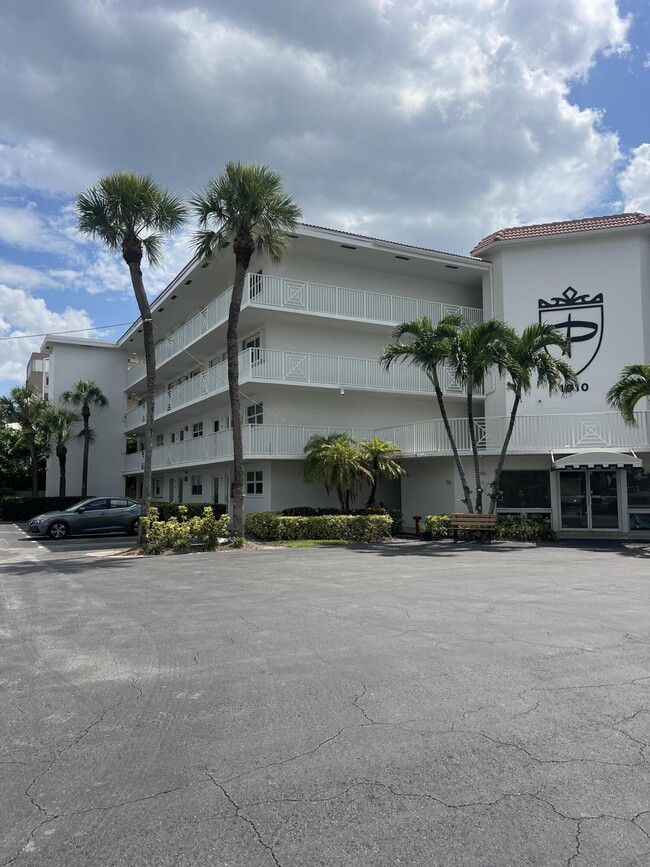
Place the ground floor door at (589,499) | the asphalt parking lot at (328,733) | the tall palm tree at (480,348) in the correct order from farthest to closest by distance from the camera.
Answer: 1. the ground floor door at (589,499)
2. the tall palm tree at (480,348)
3. the asphalt parking lot at (328,733)

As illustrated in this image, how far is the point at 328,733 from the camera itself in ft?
14.4

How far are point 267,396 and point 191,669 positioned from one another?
1884 centimetres

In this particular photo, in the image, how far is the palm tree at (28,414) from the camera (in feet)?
126

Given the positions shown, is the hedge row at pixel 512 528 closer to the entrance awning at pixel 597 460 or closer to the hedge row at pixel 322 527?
the hedge row at pixel 322 527

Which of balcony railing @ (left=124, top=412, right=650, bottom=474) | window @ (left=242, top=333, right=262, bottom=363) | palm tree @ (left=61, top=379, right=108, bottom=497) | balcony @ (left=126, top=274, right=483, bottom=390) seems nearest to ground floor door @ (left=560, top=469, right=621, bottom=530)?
balcony railing @ (left=124, top=412, right=650, bottom=474)

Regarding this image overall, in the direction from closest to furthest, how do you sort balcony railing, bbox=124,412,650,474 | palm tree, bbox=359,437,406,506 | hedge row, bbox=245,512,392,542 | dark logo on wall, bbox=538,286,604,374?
hedge row, bbox=245,512,392,542
balcony railing, bbox=124,412,650,474
palm tree, bbox=359,437,406,506
dark logo on wall, bbox=538,286,604,374

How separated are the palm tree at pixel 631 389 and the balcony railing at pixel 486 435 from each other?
7.61 feet

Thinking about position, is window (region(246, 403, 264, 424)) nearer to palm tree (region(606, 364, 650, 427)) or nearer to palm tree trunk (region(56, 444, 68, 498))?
palm tree (region(606, 364, 650, 427))

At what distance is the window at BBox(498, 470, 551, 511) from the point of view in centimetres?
2231

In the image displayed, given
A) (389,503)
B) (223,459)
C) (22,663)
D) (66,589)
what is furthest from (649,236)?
(22,663)

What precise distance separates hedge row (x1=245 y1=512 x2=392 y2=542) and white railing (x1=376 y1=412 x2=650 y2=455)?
13.8ft

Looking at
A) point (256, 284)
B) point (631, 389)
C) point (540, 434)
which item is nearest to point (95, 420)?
point (256, 284)

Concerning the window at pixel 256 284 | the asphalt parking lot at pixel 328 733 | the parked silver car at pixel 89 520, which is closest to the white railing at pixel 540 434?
the window at pixel 256 284

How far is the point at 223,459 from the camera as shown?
2481 centimetres
